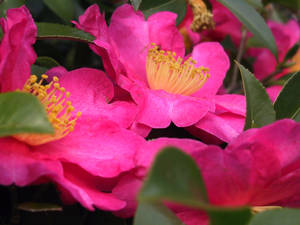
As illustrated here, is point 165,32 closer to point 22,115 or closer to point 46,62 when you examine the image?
point 46,62

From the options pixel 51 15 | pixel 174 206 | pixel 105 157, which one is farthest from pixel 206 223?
pixel 51 15

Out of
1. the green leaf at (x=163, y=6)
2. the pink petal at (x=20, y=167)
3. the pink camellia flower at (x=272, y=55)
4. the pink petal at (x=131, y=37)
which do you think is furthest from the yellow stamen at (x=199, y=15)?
the pink petal at (x=20, y=167)

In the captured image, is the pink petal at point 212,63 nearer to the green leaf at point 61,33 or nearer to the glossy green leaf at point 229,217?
the green leaf at point 61,33

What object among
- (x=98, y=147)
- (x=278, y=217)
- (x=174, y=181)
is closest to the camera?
(x=174, y=181)

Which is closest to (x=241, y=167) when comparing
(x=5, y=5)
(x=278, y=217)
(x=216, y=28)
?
(x=278, y=217)

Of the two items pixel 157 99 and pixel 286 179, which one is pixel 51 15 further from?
pixel 286 179
